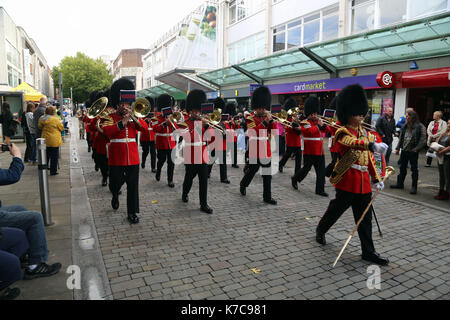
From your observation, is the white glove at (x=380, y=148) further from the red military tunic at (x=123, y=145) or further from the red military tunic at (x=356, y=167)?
the red military tunic at (x=123, y=145)

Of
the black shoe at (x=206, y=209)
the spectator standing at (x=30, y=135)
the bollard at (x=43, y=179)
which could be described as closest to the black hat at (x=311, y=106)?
the black shoe at (x=206, y=209)

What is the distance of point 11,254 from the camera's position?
9.88ft

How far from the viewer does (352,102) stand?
4223 millimetres

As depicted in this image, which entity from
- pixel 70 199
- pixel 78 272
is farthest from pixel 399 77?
pixel 78 272

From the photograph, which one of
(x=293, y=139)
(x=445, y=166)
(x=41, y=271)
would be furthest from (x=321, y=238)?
(x=293, y=139)

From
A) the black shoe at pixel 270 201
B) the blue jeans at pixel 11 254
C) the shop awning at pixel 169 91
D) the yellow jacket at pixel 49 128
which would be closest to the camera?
the blue jeans at pixel 11 254

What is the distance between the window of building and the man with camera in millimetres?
14698

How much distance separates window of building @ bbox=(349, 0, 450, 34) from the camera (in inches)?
529

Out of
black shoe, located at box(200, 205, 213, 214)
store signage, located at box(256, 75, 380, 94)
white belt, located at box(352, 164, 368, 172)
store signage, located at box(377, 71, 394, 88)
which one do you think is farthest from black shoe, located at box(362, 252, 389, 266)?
store signage, located at box(256, 75, 380, 94)

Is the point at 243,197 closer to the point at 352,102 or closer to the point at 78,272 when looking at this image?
the point at 352,102

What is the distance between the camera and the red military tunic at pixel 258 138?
690 centimetres

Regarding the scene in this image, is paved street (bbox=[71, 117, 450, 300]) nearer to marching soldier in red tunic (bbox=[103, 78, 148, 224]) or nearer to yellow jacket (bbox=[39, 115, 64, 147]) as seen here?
marching soldier in red tunic (bbox=[103, 78, 148, 224])
